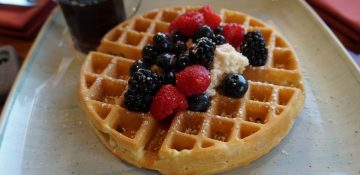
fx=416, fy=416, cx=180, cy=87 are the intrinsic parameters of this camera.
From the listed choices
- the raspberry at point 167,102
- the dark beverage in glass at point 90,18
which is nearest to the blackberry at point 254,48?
the raspberry at point 167,102

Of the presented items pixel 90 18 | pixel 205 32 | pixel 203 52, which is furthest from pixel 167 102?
pixel 90 18

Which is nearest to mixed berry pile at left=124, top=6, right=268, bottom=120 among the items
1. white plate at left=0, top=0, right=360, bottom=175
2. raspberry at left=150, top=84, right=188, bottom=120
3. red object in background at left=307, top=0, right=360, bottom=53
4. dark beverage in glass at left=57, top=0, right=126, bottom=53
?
raspberry at left=150, top=84, right=188, bottom=120

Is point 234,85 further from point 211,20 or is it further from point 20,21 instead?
point 20,21

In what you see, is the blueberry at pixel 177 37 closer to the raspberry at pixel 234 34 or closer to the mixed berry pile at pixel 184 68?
the mixed berry pile at pixel 184 68

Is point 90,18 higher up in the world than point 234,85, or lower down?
lower down

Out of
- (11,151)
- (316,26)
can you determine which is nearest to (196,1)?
(316,26)
